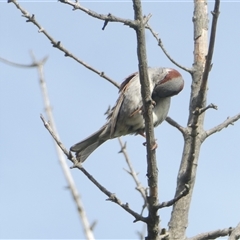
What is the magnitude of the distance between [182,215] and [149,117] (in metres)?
0.85

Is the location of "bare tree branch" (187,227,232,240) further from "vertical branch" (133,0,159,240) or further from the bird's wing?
the bird's wing

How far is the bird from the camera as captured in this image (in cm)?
652

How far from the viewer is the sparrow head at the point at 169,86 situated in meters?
6.62

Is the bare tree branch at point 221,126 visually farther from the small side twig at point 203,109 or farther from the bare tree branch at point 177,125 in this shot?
the small side twig at point 203,109

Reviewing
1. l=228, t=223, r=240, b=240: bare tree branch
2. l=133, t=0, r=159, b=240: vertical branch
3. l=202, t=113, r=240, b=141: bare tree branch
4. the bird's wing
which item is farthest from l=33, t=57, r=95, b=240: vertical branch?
the bird's wing

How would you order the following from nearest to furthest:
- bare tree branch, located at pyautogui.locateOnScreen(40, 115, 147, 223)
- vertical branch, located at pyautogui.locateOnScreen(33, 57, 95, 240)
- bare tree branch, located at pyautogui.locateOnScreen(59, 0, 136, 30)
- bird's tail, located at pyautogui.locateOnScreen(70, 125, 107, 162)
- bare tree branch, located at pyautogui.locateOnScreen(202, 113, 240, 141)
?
vertical branch, located at pyautogui.locateOnScreen(33, 57, 95, 240) → bare tree branch, located at pyautogui.locateOnScreen(59, 0, 136, 30) → bare tree branch, located at pyautogui.locateOnScreen(40, 115, 147, 223) → bare tree branch, located at pyautogui.locateOnScreen(202, 113, 240, 141) → bird's tail, located at pyautogui.locateOnScreen(70, 125, 107, 162)

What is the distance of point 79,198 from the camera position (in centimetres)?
222

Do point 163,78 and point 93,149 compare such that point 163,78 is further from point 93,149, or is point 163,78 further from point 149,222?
point 149,222

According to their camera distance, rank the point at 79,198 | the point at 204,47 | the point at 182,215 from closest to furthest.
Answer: the point at 79,198 → the point at 182,215 → the point at 204,47

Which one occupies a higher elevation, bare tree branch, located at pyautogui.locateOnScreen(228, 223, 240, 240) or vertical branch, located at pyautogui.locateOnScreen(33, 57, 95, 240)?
bare tree branch, located at pyautogui.locateOnScreen(228, 223, 240, 240)

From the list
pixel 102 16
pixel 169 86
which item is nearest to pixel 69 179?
pixel 102 16

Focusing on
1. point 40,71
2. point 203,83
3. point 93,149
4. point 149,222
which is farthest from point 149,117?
point 93,149

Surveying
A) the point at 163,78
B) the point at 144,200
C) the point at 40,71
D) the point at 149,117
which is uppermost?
the point at 163,78

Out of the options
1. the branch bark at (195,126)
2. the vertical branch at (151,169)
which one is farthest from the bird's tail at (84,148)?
the vertical branch at (151,169)
